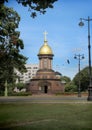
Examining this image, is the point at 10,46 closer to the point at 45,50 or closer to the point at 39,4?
the point at 39,4

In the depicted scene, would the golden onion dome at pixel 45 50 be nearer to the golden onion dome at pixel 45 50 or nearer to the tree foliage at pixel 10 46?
the golden onion dome at pixel 45 50

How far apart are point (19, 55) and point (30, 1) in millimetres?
45089

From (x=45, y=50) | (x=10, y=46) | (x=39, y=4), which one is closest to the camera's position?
(x=39, y=4)

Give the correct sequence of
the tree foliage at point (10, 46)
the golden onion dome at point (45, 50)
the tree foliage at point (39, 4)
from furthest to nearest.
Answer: the golden onion dome at point (45, 50)
the tree foliage at point (10, 46)
the tree foliage at point (39, 4)

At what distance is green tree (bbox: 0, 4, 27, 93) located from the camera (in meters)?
48.2

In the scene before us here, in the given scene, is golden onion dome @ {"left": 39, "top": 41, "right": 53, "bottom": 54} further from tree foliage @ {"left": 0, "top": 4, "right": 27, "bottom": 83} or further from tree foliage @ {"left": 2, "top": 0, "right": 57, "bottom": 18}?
tree foliage @ {"left": 2, "top": 0, "right": 57, "bottom": 18}

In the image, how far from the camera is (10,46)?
50.7m

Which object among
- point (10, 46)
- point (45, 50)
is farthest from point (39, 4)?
point (45, 50)

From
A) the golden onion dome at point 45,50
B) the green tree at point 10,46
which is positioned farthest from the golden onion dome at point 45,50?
the green tree at point 10,46

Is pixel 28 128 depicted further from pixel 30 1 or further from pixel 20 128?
pixel 30 1

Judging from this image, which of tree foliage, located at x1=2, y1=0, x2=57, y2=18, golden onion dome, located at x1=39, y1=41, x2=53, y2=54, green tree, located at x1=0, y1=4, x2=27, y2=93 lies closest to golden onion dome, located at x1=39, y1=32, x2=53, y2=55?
golden onion dome, located at x1=39, y1=41, x2=53, y2=54

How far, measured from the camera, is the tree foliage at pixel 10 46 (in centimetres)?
4813

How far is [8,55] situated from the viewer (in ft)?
171

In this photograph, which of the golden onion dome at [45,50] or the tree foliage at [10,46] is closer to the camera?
the tree foliage at [10,46]
